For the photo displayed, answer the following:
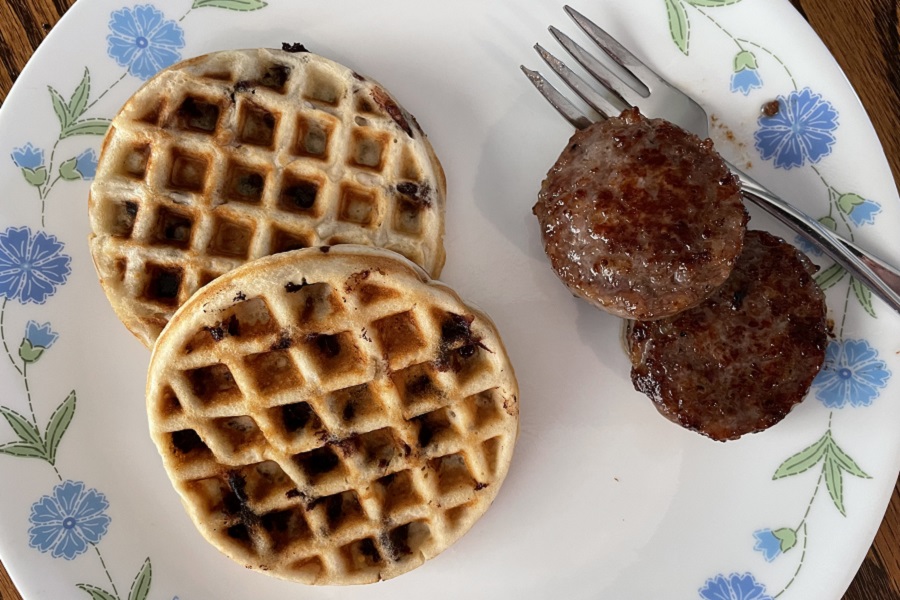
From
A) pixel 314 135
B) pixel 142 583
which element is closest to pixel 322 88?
pixel 314 135

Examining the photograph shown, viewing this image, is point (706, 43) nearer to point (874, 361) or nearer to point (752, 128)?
point (752, 128)

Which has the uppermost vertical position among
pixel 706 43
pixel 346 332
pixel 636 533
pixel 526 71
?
pixel 706 43

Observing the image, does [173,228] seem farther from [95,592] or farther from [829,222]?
[829,222]

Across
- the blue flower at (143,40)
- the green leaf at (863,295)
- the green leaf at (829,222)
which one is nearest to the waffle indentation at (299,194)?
the blue flower at (143,40)

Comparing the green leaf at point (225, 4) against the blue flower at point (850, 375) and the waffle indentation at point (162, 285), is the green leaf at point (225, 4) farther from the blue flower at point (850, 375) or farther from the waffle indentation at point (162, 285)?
the blue flower at point (850, 375)

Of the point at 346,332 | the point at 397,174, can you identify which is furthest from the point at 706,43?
the point at 346,332

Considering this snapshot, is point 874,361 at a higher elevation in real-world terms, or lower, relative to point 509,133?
lower

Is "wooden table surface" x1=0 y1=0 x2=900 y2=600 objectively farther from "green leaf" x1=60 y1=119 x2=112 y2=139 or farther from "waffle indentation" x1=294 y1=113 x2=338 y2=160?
"waffle indentation" x1=294 y1=113 x2=338 y2=160
